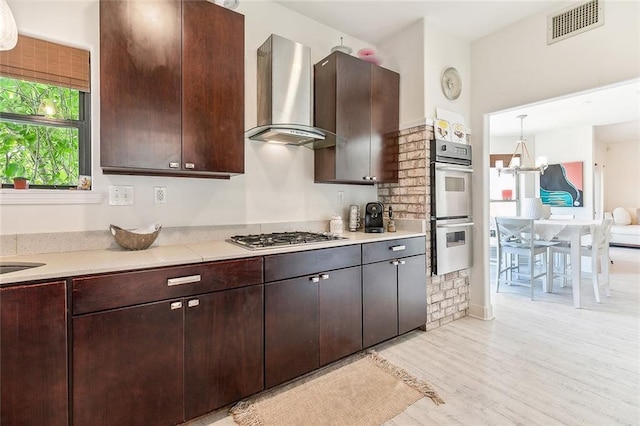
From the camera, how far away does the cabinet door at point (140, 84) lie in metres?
1.65

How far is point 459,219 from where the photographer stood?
3045 mm

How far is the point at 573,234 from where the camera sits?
12.1 ft

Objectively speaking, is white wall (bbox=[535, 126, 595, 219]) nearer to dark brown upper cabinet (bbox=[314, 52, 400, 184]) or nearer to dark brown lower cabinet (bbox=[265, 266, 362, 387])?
dark brown upper cabinet (bbox=[314, 52, 400, 184])

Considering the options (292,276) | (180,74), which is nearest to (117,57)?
(180,74)

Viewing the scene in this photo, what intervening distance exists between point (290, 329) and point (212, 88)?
163cm

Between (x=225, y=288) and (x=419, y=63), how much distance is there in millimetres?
2644

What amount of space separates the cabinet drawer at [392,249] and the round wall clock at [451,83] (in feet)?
4.93

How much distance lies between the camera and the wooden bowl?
1.75 metres

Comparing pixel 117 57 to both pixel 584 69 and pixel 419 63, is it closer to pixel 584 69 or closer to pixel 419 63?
pixel 419 63

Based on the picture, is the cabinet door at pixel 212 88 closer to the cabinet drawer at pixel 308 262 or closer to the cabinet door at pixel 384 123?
the cabinet drawer at pixel 308 262

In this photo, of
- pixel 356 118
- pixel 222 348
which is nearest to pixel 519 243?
pixel 356 118

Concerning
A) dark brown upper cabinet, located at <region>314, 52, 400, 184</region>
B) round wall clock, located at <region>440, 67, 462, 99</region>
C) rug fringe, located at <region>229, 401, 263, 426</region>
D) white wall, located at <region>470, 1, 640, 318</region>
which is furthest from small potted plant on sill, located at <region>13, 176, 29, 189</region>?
white wall, located at <region>470, 1, 640, 318</region>

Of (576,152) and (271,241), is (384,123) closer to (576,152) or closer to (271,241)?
(271,241)

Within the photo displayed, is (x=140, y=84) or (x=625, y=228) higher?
(x=140, y=84)
